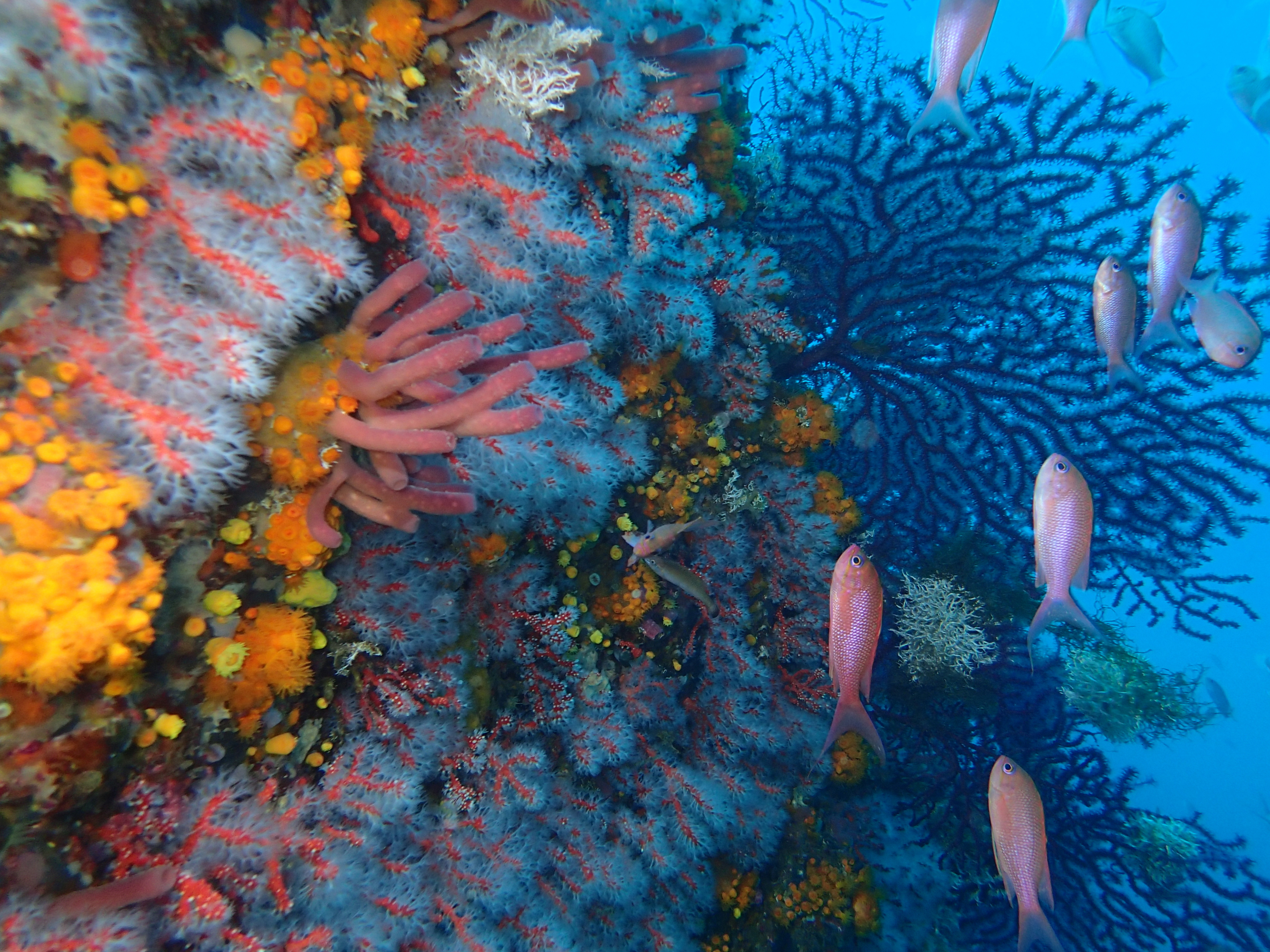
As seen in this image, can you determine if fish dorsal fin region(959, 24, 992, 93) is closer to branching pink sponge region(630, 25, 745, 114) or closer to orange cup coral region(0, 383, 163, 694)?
branching pink sponge region(630, 25, 745, 114)

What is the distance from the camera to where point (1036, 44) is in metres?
42.0

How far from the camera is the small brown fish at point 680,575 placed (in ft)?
11.3

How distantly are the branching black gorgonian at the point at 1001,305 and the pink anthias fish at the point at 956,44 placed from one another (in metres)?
1.16

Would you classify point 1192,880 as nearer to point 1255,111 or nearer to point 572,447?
point 572,447

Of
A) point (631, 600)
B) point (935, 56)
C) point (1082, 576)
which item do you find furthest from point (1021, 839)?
point (935, 56)

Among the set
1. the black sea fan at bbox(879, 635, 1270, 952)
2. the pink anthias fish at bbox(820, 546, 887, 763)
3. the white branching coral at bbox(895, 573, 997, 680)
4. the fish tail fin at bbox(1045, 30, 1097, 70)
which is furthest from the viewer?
the black sea fan at bbox(879, 635, 1270, 952)

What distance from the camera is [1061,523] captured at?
126 inches

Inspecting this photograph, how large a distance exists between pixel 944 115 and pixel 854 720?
4767 mm

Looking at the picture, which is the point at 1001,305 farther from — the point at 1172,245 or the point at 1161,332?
the point at 1172,245

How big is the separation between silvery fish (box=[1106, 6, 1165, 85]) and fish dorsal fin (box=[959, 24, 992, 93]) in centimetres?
871

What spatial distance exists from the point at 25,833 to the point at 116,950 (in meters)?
0.47

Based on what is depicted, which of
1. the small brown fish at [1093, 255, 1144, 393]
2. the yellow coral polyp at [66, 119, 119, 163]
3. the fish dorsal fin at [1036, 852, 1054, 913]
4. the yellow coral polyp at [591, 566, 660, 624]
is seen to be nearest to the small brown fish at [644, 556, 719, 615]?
the yellow coral polyp at [591, 566, 660, 624]

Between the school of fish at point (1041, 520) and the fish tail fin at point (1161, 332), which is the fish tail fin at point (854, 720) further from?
the fish tail fin at point (1161, 332)

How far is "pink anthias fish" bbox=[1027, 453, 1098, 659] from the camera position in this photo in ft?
10.3
